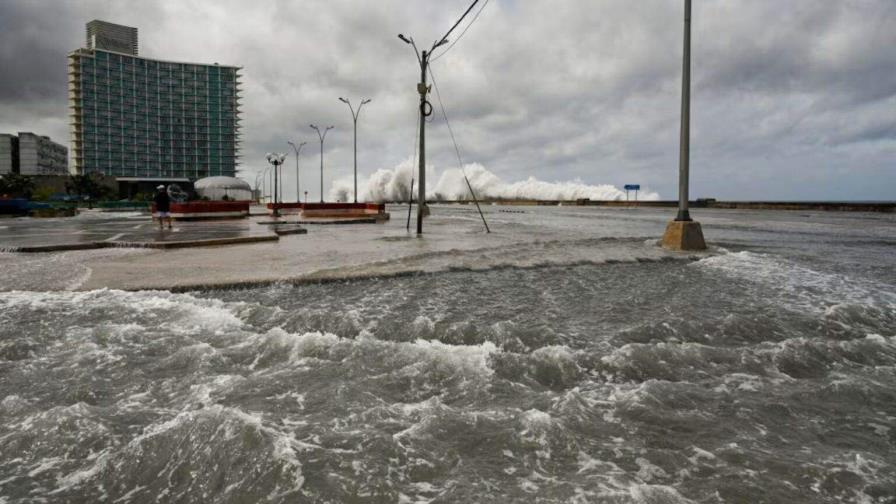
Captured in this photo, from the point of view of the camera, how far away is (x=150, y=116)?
539 feet

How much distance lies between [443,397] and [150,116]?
617ft

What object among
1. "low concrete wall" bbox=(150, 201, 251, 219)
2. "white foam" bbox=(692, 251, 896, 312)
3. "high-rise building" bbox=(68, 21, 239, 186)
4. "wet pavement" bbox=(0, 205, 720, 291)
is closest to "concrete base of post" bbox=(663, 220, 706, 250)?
"wet pavement" bbox=(0, 205, 720, 291)

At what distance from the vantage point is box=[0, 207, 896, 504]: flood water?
2707 millimetres

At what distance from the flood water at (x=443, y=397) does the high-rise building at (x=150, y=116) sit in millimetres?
158395

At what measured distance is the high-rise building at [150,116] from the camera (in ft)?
500

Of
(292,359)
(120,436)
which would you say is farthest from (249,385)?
(120,436)

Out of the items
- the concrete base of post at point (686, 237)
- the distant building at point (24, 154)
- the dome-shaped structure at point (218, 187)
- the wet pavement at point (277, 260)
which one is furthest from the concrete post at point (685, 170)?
the distant building at point (24, 154)

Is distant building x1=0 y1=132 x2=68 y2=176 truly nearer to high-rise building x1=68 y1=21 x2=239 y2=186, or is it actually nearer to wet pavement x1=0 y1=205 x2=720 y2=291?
high-rise building x1=68 y1=21 x2=239 y2=186

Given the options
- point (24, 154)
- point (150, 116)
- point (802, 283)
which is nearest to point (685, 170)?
point (802, 283)

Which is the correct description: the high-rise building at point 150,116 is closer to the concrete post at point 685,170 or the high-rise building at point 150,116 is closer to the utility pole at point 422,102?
the utility pole at point 422,102

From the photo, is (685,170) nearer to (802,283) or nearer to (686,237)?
(686,237)

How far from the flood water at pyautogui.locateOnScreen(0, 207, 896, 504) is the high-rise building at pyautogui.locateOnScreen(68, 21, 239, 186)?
158395mm

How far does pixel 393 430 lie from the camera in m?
3.28

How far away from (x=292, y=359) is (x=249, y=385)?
68 cm
